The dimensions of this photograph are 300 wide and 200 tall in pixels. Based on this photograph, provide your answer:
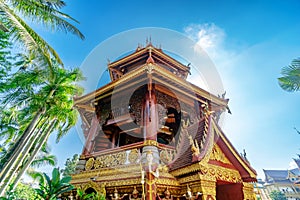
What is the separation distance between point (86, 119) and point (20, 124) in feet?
31.3

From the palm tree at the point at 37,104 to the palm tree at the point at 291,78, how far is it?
51.1 feet

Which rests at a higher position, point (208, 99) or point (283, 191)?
point (283, 191)

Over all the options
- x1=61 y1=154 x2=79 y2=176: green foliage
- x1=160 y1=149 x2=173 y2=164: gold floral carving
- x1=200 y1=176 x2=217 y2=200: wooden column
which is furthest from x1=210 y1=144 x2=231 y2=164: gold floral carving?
x1=61 y1=154 x2=79 y2=176: green foliage

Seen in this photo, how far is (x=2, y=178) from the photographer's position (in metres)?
11.5

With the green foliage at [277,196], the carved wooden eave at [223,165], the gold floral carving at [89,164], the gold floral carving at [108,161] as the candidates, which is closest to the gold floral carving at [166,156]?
the carved wooden eave at [223,165]

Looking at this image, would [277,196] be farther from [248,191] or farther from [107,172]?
[107,172]

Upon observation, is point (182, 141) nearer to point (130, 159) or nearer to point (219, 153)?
point (219, 153)

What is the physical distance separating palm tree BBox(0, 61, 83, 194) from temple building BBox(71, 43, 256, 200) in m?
5.24

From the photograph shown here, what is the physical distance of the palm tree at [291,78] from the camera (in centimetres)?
1261

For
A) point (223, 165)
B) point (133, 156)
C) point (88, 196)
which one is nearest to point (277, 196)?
point (223, 165)

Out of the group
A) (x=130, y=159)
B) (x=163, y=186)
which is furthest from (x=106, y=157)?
(x=163, y=186)

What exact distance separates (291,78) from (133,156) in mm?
12658

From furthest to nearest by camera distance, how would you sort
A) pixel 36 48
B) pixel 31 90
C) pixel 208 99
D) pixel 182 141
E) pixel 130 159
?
pixel 31 90 → pixel 208 99 → pixel 36 48 → pixel 182 141 → pixel 130 159

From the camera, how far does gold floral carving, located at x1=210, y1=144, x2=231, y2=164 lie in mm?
6511
